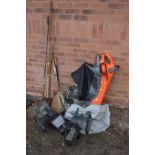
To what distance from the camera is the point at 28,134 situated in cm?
422

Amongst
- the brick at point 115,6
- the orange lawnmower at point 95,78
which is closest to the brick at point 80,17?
the brick at point 115,6

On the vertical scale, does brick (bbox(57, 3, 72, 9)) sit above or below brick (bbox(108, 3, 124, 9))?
above

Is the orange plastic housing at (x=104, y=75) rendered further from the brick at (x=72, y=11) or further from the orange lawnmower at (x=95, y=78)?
the brick at (x=72, y=11)

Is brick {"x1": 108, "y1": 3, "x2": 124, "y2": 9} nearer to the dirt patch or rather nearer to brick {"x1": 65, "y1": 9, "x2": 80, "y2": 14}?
brick {"x1": 65, "y1": 9, "x2": 80, "y2": 14}

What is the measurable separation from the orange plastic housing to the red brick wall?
0.25 ft

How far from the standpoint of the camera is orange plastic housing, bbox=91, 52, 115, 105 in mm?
4195

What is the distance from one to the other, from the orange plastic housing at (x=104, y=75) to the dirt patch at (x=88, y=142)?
263mm

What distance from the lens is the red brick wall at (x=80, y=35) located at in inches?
163

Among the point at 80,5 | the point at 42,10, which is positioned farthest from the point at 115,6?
the point at 42,10

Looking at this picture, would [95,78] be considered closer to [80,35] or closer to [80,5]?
[80,35]

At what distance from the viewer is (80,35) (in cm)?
435

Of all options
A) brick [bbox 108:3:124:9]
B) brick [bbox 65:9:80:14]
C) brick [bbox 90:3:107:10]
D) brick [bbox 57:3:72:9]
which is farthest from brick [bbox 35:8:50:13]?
brick [bbox 108:3:124:9]
